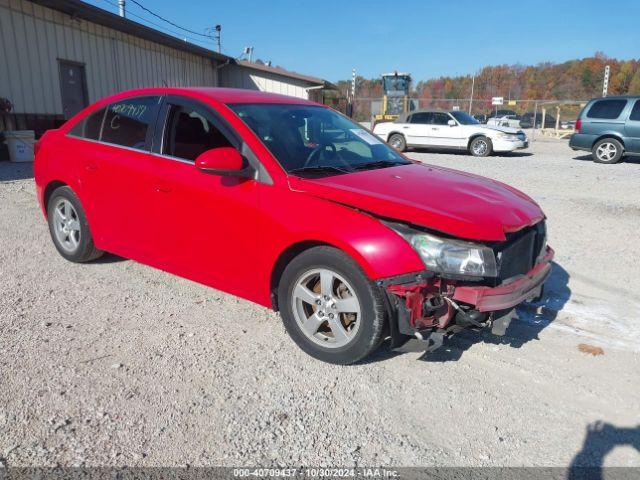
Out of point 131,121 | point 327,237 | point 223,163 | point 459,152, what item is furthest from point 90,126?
point 459,152

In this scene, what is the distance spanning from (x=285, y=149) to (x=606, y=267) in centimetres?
368

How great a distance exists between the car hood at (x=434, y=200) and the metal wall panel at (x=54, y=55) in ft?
39.1

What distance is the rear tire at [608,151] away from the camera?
565 inches

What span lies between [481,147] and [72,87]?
499 inches

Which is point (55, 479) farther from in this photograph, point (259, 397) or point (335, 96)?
point (335, 96)

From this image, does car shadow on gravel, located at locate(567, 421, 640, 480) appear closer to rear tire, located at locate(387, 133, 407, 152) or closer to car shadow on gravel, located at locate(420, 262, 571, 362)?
car shadow on gravel, located at locate(420, 262, 571, 362)

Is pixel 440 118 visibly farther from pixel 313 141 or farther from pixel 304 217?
pixel 304 217

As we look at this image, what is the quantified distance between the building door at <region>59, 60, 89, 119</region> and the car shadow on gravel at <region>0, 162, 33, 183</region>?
3.01 meters

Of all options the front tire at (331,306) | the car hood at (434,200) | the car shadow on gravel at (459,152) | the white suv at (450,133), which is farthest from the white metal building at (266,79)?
the front tire at (331,306)

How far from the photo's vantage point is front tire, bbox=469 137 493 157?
1647 cm

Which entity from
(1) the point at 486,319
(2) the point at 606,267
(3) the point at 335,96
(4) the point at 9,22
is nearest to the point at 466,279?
(1) the point at 486,319

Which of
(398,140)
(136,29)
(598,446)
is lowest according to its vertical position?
(598,446)

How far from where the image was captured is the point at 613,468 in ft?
7.61

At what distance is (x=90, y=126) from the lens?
179 inches
